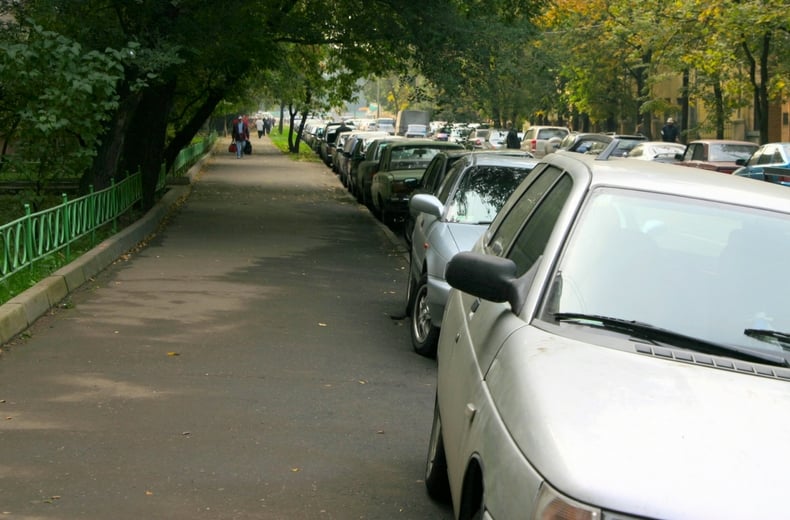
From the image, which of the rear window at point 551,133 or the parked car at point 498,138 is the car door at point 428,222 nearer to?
the rear window at point 551,133

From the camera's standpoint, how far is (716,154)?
29.3 m

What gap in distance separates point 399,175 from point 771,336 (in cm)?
1767

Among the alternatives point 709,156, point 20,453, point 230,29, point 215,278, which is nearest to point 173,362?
point 20,453

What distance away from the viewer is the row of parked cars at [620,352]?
2.79 m

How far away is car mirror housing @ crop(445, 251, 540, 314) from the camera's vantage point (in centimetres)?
405

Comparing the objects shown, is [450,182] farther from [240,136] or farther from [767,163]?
[240,136]

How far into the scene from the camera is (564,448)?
9.51ft

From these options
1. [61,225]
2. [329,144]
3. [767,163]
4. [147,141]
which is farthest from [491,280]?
[329,144]

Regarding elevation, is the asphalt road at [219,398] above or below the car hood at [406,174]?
below

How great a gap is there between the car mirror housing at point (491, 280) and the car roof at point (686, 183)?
0.58m

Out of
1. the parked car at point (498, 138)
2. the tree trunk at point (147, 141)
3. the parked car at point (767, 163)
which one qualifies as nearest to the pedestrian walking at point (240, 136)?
the parked car at point (498, 138)

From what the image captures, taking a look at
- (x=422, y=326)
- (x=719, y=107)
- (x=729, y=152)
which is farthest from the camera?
(x=719, y=107)

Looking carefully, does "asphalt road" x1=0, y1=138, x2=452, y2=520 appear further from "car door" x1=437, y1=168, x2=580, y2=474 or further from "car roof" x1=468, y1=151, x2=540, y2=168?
"car roof" x1=468, y1=151, x2=540, y2=168

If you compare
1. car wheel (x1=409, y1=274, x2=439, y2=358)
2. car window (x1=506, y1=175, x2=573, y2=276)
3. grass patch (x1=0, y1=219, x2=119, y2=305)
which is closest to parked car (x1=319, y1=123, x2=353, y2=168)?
grass patch (x1=0, y1=219, x2=119, y2=305)
